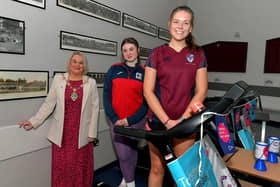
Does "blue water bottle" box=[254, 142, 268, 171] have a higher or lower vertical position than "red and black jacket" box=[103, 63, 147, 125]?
lower

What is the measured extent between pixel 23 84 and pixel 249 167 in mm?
1846

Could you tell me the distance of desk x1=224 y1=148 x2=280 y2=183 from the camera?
4.23 ft

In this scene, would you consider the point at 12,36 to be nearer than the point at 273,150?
No

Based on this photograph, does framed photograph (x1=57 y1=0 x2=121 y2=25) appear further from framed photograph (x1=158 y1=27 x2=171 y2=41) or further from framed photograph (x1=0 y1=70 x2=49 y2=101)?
framed photograph (x1=158 y1=27 x2=171 y2=41)

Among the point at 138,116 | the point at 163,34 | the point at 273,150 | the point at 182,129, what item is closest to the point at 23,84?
the point at 138,116

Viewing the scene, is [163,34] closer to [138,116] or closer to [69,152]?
[138,116]

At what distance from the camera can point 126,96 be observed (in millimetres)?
2164

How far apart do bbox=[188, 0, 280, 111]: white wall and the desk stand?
9.43ft

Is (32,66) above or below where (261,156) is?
above

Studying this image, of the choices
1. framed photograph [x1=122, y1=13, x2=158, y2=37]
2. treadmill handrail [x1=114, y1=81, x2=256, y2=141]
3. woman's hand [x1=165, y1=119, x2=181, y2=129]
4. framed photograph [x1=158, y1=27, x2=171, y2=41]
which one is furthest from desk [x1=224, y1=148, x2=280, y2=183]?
framed photograph [x1=158, y1=27, x2=171, y2=41]

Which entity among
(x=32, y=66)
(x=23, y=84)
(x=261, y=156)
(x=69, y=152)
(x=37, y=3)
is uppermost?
(x=37, y=3)

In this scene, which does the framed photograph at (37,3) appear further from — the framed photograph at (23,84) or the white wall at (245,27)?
the white wall at (245,27)


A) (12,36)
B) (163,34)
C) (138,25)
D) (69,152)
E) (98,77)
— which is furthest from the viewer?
(163,34)

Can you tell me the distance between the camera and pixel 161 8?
3.93 meters
